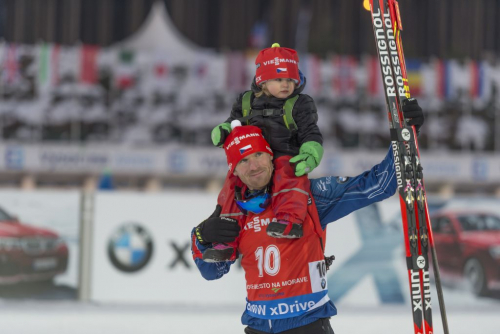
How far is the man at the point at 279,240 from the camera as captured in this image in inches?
105

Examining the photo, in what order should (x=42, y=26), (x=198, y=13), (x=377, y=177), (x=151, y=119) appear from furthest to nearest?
(x=198, y=13), (x=42, y=26), (x=151, y=119), (x=377, y=177)

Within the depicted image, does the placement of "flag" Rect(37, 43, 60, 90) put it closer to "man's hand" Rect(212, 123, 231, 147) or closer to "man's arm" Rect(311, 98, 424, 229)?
"man's hand" Rect(212, 123, 231, 147)

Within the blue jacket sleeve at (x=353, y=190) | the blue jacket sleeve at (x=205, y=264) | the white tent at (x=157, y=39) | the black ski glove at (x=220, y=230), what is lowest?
the blue jacket sleeve at (x=205, y=264)

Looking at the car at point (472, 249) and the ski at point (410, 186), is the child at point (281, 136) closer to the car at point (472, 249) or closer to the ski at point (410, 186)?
the ski at point (410, 186)

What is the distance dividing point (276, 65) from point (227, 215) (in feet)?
2.27

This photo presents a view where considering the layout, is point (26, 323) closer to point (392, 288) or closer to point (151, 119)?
point (392, 288)

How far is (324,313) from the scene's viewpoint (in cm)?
270

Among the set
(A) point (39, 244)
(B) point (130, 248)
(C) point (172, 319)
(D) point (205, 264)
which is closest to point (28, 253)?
(A) point (39, 244)

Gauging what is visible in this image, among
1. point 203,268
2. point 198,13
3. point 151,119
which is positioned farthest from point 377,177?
point 198,13

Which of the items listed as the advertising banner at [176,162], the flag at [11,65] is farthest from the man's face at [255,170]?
the flag at [11,65]

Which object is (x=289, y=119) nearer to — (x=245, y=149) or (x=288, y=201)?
(x=245, y=149)

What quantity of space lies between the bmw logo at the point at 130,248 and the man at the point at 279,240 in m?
4.41

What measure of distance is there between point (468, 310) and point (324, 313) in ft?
15.1

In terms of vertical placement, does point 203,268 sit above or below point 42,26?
below
